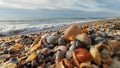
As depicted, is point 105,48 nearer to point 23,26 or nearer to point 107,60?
point 107,60

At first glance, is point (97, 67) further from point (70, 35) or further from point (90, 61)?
point (70, 35)

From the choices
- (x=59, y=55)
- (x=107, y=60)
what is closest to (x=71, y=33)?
(x=59, y=55)

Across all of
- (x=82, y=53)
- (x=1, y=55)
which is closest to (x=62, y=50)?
(x=82, y=53)

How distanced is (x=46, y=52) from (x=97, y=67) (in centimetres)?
114

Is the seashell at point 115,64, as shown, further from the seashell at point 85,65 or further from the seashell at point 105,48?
the seashell at point 85,65

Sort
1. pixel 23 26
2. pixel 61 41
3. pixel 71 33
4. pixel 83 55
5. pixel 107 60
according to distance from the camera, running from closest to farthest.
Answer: pixel 83 55 → pixel 107 60 → pixel 61 41 → pixel 71 33 → pixel 23 26

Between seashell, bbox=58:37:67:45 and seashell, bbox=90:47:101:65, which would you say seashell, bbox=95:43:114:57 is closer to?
seashell, bbox=90:47:101:65

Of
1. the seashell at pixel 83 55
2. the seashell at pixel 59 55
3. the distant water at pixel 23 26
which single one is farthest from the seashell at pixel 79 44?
the distant water at pixel 23 26

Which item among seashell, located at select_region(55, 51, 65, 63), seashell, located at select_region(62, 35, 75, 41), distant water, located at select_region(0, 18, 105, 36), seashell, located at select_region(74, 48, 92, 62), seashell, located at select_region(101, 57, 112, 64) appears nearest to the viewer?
seashell, located at select_region(74, 48, 92, 62)

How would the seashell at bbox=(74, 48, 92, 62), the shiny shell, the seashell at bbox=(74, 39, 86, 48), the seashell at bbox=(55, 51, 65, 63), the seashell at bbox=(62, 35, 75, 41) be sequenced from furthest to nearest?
the shiny shell, the seashell at bbox=(62, 35, 75, 41), the seashell at bbox=(74, 39, 86, 48), the seashell at bbox=(55, 51, 65, 63), the seashell at bbox=(74, 48, 92, 62)

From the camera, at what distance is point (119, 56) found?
423cm

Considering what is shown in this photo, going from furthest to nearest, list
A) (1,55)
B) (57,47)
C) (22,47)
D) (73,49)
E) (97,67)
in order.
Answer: (22,47), (1,55), (57,47), (73,49), (97,67)

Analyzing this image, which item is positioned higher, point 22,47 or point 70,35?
point 70,35

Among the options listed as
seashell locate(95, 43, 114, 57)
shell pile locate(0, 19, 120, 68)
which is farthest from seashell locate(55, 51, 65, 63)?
seashell locate(95, 43, 114, 57)
